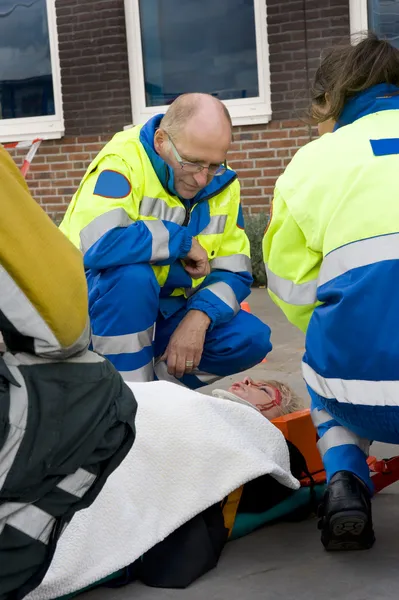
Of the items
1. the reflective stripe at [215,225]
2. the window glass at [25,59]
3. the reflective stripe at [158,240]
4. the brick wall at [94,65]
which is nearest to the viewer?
the reflective stripe at [158,240]

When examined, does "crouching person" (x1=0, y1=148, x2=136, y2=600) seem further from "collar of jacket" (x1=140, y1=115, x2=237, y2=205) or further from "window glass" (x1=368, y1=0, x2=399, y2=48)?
"window glass" (x1=368, y1=0, x2=399, y2=48)

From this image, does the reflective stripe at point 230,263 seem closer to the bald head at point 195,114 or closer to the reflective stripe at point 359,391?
the bald head at point 195,114

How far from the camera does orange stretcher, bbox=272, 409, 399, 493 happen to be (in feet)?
11.4

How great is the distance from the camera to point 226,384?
18.2 feet

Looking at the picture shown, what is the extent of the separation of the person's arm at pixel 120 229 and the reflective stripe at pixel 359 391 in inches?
43.0

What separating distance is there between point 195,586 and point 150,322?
1.29m

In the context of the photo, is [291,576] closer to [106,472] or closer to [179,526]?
[179,526]

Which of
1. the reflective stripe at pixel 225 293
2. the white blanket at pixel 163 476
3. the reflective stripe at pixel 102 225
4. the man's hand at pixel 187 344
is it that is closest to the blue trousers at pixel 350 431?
the white blanket at pixel 163 476

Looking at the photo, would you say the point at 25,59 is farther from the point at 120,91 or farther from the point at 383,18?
the point at 383,18

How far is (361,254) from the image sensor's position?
2891 millimetres

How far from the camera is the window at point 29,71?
10172 mm

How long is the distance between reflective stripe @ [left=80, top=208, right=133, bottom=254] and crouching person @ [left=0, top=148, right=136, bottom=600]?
1.88 m

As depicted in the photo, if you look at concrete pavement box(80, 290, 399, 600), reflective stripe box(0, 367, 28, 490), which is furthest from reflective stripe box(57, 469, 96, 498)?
concrete pavement box(80, 290, 399, 600)

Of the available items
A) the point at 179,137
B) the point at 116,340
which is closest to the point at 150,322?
the point at 116,340
